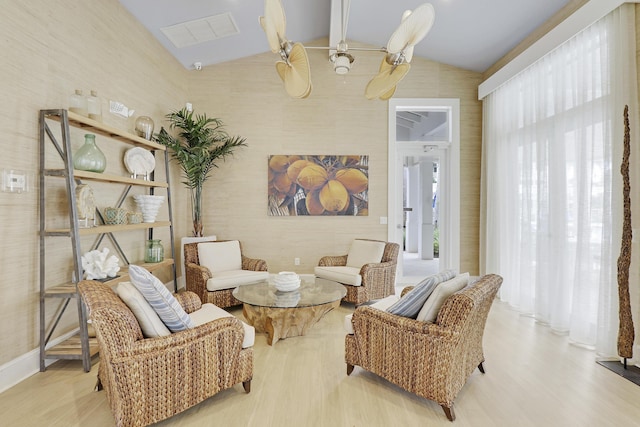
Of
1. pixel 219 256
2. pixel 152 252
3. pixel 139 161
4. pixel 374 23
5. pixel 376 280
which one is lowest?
pixel 376 280

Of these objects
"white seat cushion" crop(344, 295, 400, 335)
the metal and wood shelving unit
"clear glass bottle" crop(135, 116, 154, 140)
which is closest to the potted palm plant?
"clear glass bottle" crop(135, 116, 154, 140)

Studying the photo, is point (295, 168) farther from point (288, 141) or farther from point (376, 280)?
point (376, 280)

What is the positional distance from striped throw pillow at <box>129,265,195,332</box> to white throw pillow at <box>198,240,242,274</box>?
2.42 metres

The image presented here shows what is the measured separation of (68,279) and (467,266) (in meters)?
5.10

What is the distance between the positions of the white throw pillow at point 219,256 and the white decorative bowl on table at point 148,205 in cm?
76

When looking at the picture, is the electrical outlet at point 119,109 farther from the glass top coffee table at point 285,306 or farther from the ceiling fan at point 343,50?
the glass top coffee table at point 285,306

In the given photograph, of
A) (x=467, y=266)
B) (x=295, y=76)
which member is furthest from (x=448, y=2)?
(x=467, y=266)

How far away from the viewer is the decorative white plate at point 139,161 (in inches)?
150

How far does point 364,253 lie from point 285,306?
6.80 feet

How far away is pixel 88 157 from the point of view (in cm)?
291

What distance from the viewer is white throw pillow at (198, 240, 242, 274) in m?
4.39

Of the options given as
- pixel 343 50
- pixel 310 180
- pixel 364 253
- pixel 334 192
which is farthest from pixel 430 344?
pixel 310 180

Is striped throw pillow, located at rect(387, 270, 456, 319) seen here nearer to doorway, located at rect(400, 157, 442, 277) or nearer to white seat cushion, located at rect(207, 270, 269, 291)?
white seat cushion, located at rect(207, 270, 269, 291)

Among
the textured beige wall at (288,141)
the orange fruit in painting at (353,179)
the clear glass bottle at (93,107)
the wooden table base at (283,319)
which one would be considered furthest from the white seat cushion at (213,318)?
the orange fruit in painting at (353,179)
